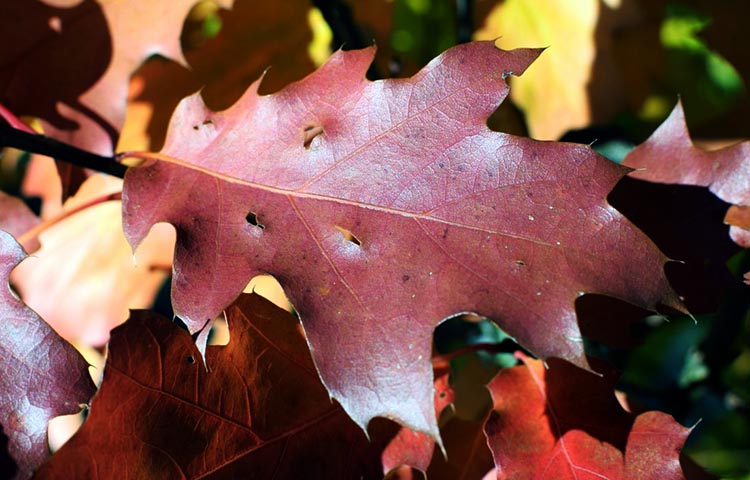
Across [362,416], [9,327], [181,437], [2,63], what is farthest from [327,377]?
[2,63]

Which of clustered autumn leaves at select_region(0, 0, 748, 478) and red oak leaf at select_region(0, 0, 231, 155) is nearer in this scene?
clustered autumn leaves at select_region(0, 0, 748, 478)

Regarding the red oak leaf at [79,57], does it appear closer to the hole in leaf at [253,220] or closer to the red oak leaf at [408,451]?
the hole in leaf at [253,220]

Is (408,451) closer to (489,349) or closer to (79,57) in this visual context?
(489,349)

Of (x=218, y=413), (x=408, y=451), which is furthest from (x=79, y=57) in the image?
(x=408, y=451)

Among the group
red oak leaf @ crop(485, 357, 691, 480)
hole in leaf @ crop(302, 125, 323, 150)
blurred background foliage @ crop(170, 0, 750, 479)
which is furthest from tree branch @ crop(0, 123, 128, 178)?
red oak leaf @ crop(485, 357, 691, 480)

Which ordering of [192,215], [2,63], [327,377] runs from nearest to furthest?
[327,377]
[192,215]
[2,63]

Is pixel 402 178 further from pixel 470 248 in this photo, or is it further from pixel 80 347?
pixel 80 347

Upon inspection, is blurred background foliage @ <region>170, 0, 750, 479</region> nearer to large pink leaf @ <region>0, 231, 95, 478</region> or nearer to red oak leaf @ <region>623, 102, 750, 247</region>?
red oak leaf @ <region>623, 102, 750, 247</region>
